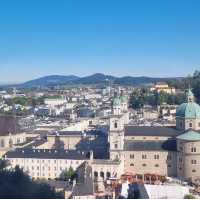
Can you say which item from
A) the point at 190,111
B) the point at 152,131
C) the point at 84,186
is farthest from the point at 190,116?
the point at 84,186

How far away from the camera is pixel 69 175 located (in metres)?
42.3

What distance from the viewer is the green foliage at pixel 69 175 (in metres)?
41.8

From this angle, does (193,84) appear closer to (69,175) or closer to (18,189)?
(69,175)

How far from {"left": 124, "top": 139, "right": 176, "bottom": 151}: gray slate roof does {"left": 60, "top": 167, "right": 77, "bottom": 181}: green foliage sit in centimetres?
528

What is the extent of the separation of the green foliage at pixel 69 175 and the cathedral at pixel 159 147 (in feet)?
11.9

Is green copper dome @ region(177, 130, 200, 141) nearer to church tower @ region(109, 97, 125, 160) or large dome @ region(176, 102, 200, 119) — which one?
large dome @ region(176, 102, 200, 119)

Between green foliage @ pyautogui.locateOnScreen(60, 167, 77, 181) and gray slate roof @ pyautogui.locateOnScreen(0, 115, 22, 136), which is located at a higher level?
gray slate roof @ pyautogui.locateOnScreen(0, 115, 22, 136)

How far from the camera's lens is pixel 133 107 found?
9450 centimetres

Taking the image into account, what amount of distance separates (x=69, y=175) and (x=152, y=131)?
9548 mm

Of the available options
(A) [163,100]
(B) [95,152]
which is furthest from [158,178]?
(A) [163,100]

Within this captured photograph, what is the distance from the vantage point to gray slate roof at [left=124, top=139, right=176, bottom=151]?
45219 millimetres

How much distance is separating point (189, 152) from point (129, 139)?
5898mm

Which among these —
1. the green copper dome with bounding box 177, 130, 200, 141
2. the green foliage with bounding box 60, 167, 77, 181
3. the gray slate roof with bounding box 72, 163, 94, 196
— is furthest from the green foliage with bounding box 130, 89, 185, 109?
the gray slate roof with bounding box 72, 163, 94, 196

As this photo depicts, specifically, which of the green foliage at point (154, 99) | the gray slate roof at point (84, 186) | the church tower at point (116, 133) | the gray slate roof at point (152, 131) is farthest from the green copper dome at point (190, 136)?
the green foliage at point (154, 99)
